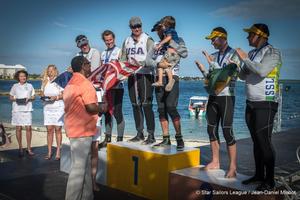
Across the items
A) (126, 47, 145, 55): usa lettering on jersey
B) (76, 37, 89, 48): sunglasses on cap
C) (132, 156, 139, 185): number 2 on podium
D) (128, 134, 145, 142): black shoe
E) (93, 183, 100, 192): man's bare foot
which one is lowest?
(93, 183, 100, 192): man's bare foot

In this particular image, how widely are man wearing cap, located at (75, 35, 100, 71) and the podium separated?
51.7 inches

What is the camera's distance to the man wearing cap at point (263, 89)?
10.9 feet

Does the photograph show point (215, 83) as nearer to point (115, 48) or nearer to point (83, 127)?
point (83, 127)

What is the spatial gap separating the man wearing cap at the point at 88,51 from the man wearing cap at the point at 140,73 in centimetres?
46

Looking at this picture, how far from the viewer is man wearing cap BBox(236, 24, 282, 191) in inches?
131

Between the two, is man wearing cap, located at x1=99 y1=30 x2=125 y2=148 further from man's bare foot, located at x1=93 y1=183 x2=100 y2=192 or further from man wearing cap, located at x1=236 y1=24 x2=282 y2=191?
man wearing cap, located at x1=236 y1=24 x2=282 y2=191

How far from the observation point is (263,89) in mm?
3420

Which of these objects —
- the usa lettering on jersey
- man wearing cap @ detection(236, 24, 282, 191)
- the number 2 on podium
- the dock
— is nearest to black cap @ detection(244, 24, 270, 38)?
man wearing cap @ detection(236, 24, 282, 191)

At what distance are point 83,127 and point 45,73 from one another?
10.1ft

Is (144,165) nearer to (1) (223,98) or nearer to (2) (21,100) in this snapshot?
(1) (223,98)

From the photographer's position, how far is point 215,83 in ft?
12.5

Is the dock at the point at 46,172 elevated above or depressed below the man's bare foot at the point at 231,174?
below

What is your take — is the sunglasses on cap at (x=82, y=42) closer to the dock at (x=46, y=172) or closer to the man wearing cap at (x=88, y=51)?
the man wearing cap at (x=88, y=51)

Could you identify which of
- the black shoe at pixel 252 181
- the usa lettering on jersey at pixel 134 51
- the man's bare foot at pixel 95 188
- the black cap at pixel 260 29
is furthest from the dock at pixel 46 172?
the black cap at pixel 260 29
